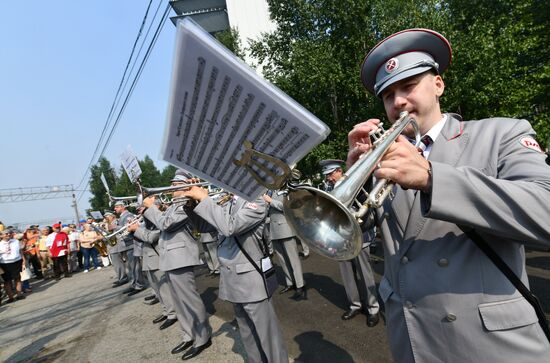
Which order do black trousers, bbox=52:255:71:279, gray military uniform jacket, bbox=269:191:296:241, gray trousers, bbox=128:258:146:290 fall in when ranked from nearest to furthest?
gray military uniform jacket, bbox=269:191:296:241 < gray trousers, bbox=128:258:146:290 < black trousers, bbox=52:255:71:279

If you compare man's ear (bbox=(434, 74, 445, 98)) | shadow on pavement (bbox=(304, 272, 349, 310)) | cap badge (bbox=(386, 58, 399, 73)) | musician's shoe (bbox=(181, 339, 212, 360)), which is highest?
cap badge (bbox=(386, 58, 399, 73))

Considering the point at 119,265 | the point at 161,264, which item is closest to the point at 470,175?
the point at 161,264

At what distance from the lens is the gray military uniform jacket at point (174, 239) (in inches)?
180

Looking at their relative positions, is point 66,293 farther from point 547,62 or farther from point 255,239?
point 547,62

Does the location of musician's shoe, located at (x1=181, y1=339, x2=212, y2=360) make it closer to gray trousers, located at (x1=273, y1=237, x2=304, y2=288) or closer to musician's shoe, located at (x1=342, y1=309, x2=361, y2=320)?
musician's shoe, located at (x1=342, y1=309, x2=361, y2=320)

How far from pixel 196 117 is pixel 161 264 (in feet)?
12.2

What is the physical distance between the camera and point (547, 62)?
12.6 m

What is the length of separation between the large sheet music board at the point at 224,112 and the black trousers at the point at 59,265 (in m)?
16.2

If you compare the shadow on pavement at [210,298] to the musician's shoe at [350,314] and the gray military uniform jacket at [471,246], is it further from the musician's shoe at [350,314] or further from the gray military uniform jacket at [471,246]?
the gray military uniform jacket at [471,246]

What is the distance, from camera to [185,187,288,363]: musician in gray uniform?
3.22m

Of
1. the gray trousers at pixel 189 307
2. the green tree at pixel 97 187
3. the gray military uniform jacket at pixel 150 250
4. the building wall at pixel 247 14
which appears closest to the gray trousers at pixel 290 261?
the gray trousers at pixel 189 307

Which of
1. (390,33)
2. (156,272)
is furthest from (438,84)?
(390,33)

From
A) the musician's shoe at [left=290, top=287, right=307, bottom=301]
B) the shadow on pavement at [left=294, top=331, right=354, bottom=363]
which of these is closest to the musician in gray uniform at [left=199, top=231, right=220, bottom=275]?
the musician's shoe at [left=290, top=287, right=307, bottom=301]

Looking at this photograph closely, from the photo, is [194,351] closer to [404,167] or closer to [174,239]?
[174,239]
